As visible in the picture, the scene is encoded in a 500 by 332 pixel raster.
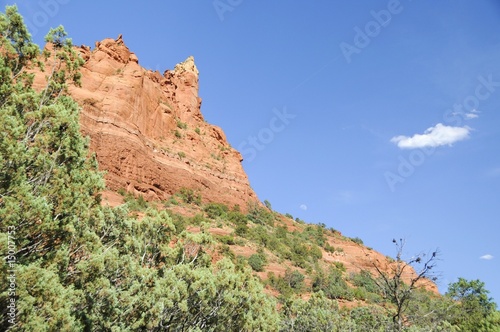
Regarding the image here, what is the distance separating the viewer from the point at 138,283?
478 inches

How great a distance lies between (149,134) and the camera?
195ft

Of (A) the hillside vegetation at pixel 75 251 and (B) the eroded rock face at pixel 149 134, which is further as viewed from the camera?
(B) the eroded rock face at pixel 149 134

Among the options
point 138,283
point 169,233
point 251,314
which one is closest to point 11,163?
point 138,283

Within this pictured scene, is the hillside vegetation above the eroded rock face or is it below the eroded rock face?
below

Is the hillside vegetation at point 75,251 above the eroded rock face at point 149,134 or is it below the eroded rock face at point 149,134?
below

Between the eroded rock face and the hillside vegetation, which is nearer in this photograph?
the hillside vegetation

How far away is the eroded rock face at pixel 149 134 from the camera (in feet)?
160

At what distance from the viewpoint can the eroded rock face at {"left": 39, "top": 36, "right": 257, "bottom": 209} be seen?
1922 inches

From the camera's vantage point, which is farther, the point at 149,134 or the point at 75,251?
the point at 149,134

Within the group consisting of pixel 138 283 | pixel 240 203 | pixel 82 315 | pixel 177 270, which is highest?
pixel 240 203

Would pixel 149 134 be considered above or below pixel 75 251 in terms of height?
above

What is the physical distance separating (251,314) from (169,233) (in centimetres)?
534

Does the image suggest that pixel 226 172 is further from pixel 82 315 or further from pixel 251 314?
pixel 82 315

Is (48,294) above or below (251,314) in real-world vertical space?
Answer: below
